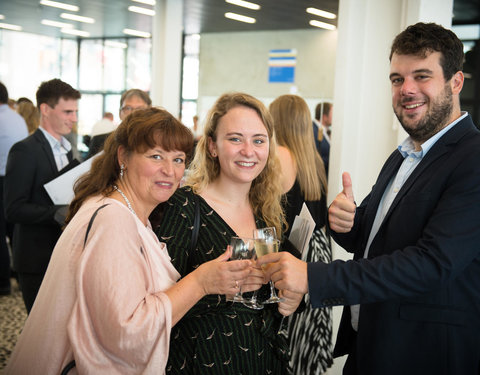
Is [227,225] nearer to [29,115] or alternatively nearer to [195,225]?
[195,225]

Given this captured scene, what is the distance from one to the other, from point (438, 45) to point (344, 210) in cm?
71

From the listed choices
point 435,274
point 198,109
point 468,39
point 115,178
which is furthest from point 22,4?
point 435,274

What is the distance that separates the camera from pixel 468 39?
10.2m

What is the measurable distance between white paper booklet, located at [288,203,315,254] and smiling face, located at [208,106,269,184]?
29cm

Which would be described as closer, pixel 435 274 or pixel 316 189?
pixel 435 274

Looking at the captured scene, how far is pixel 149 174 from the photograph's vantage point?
5.60 feet

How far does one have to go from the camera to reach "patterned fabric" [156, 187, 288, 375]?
1.83m

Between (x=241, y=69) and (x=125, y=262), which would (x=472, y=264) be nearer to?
(x=125, y=262)

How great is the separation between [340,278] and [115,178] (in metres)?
0.86

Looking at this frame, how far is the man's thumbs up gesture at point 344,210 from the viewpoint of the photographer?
1946 millimetres

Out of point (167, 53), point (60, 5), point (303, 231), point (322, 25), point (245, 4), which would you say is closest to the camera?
point (303, 231)

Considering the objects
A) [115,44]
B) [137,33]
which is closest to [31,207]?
[137,33]

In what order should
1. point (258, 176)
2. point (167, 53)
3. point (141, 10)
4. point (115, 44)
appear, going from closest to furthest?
point (258, 176) < point (167, 53) < point (141, 10) < point (115, 44)

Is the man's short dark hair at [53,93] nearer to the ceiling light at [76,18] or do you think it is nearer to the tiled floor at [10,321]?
the tiled floor at [10,321]
